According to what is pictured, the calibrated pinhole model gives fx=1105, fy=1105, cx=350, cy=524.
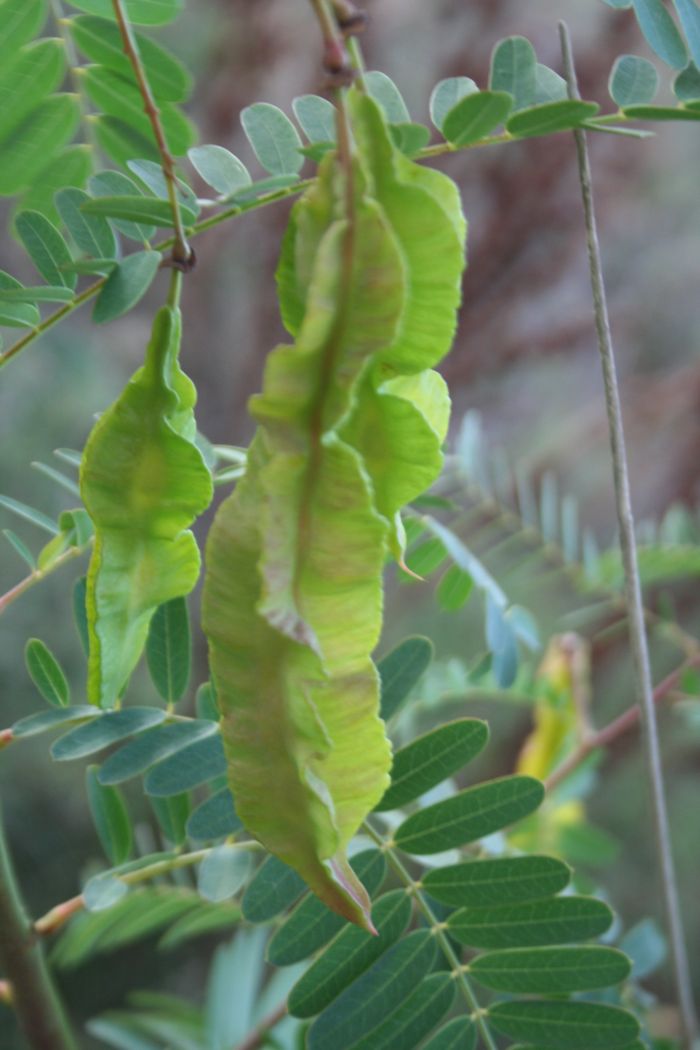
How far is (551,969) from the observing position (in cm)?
32

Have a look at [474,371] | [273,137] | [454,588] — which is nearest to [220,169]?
[273,137]

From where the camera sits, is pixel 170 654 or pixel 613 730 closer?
pixel 170 654

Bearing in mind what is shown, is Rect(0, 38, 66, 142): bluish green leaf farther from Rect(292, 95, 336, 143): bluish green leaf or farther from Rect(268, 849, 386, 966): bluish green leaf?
Rect(268, 849, 386, 966): bluish green leaf

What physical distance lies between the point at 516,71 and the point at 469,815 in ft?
0.68

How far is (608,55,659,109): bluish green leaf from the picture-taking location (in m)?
A: 0.30

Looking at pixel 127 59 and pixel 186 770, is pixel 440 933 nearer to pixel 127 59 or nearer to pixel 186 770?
pixel 186 770

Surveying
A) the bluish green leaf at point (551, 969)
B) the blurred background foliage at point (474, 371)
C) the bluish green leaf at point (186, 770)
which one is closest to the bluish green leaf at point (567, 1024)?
the bluish green leaf at point (551, 969)

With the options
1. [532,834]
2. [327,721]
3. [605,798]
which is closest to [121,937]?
[532,834]

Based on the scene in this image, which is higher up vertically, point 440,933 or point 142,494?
point 142,494

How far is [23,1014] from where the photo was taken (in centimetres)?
35

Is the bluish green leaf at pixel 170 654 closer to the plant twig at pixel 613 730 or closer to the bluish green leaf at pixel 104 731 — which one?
the bluish green leaf at pixel 104 731

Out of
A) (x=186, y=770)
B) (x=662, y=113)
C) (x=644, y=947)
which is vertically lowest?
(x=644, y=947)

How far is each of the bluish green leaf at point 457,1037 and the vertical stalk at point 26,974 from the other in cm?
12

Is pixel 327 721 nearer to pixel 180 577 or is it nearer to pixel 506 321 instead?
pixel 180 577
